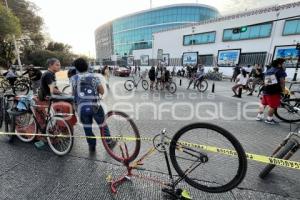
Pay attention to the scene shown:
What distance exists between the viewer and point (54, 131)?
11.4 ft

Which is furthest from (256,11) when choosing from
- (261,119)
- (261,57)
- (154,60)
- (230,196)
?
(230,196)

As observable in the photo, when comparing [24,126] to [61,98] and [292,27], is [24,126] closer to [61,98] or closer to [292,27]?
[61,98]

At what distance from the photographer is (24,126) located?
3.91 meters

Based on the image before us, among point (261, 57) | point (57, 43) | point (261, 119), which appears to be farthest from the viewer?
point (57, 43)

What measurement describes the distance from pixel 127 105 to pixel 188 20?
4936 cm

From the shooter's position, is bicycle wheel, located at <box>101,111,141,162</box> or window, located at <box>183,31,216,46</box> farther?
window, located at <box>183,31,216,46</box>

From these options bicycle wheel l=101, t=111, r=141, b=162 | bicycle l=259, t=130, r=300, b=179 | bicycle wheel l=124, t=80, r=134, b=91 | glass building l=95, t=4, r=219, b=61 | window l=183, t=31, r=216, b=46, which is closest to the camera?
bicycle l=259, t=130, r=300, b=179

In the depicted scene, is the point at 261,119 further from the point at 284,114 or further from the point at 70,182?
the point at 70,182

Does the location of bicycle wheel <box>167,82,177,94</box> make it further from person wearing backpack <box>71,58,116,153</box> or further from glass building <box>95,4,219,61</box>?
glass building <box>95,4,219,61</box>

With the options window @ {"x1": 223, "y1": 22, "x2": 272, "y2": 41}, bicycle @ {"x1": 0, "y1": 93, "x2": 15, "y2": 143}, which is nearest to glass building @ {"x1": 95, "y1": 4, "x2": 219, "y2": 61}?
window @ {"x1": 223, "y1": 22, "x2": 272, "y2": 41}

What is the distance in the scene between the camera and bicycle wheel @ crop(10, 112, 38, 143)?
3.79 meters

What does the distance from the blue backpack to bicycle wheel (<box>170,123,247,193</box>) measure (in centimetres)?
176

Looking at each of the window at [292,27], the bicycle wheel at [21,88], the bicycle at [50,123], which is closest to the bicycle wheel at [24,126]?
the bicycle at [50,123]

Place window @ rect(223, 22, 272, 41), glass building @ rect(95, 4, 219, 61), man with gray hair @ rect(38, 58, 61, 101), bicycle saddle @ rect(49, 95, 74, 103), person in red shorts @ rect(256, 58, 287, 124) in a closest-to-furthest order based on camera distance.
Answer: bicycle saddle @ rect(49, 95, 74, 103) < man with gray hair @ rect(38, 58, 61, 101) < person in red shorts @ rect(256, 58, 287, 124) < window @ rect(223, 22, 272, 41) < glass building @ rect(95, 4, 219, 61)
